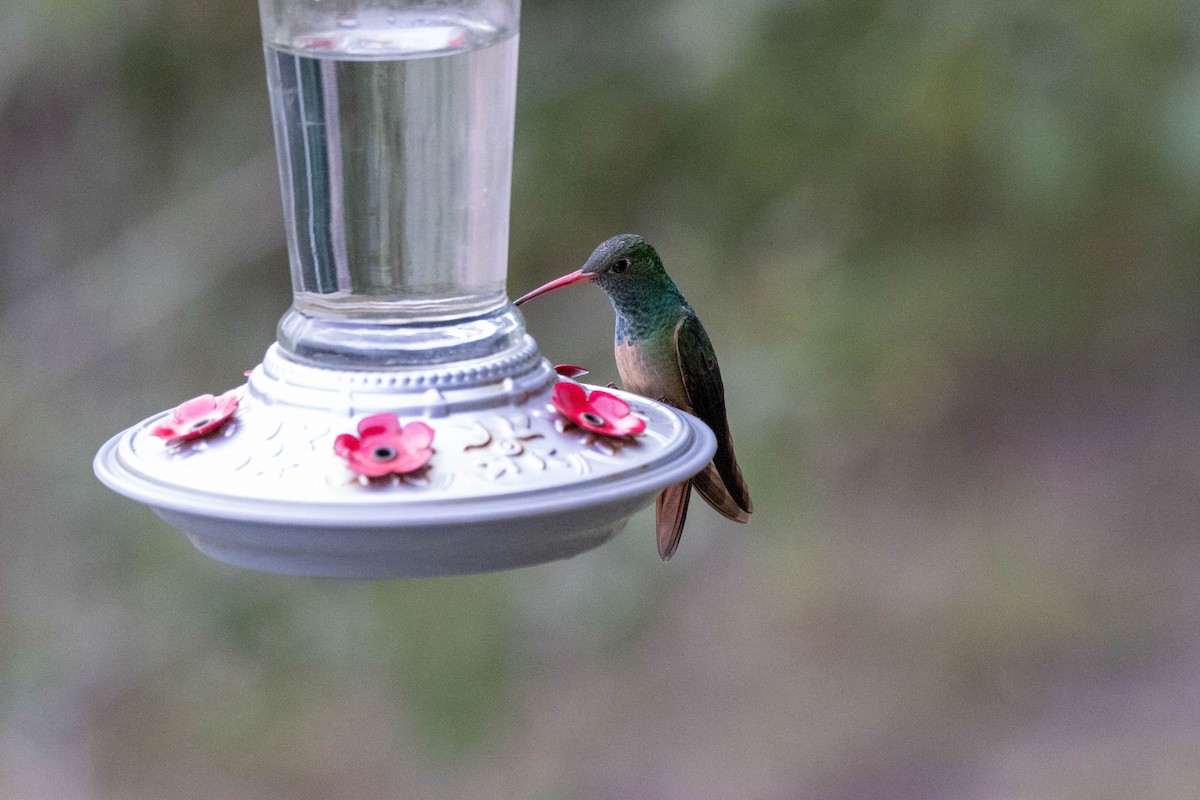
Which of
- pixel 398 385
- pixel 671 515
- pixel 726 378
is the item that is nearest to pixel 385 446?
pixel 398 385

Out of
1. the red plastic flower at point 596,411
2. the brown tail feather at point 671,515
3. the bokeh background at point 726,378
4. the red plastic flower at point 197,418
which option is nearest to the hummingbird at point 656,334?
the brown tail feather at point 671,515

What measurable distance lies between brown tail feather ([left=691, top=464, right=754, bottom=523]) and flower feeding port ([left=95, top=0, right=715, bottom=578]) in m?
0.31

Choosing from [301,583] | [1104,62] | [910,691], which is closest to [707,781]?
[910,691]

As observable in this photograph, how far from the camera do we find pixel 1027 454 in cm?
852

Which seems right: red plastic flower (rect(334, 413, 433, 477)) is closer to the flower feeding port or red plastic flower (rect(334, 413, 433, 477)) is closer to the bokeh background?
the flower feeding port

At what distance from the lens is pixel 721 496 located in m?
2.31

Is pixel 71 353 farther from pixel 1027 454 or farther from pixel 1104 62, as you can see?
pixel 1027 454

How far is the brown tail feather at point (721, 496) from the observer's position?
2.30 m

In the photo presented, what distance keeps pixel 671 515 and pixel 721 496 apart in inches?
3.5

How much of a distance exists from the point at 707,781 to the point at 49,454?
346 cm

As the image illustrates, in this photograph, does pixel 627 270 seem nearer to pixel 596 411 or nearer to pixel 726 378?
pixel 596 411

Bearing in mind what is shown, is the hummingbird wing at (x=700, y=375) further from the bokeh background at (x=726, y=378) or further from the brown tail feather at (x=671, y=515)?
the bokeh background at (x=726, y=378)

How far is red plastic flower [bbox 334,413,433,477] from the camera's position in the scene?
5.02 ft

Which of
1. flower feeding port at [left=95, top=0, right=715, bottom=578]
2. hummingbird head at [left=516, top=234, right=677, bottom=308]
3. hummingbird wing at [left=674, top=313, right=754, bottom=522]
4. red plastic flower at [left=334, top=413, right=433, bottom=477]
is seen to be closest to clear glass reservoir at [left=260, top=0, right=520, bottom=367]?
flower feeding port at [left=95, top=0, right=715, bottom=578]
